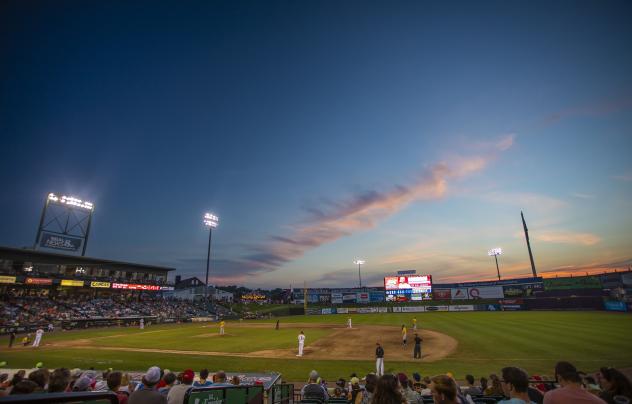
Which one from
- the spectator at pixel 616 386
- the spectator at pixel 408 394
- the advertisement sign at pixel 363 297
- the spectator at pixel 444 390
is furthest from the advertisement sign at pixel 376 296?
the spectator at pixel 444 390

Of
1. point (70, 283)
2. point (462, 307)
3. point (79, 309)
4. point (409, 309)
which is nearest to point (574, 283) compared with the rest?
point (462, 307)

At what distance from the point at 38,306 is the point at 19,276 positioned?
5.70 meters

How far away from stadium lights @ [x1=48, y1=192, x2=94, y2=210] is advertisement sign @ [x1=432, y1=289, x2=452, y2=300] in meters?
83.3

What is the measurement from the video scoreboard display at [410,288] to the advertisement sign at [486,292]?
51.8ft

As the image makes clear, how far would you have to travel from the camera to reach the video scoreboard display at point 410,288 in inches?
2721

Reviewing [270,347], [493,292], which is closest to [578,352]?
[270,347]

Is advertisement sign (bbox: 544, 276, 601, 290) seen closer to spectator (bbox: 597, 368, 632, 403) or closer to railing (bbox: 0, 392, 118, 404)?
spectator (bbox: 597, 368, 632, 403)

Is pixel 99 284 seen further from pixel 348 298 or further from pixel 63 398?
pixel 63 398

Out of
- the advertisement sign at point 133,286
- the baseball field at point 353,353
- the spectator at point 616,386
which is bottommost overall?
the baseball field at point 353,353

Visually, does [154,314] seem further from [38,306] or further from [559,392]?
[559,392]

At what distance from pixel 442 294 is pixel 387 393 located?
8825 centimetres

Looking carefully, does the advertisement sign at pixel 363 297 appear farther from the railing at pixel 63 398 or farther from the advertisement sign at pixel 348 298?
the railing at pixel 63 398

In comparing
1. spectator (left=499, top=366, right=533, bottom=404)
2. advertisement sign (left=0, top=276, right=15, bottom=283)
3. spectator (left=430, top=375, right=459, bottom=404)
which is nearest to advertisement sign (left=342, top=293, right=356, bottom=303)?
advertisement sign (left=0, top=276, right=15, bottom=283)

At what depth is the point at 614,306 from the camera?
51.5 meters
